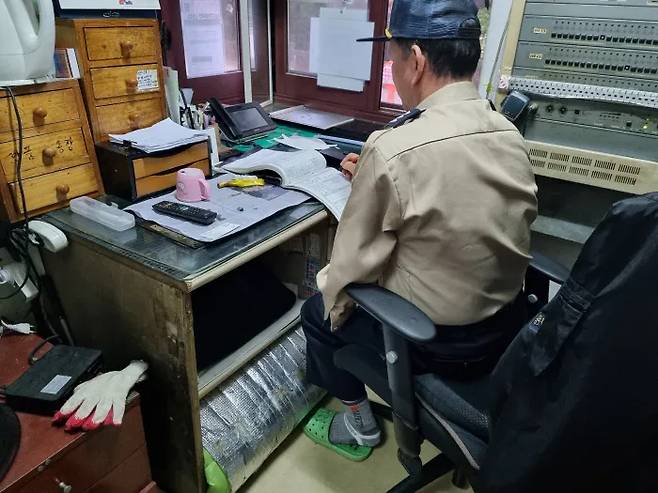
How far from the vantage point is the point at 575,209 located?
177cm

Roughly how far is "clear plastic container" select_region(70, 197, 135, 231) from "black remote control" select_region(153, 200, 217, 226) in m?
0.08

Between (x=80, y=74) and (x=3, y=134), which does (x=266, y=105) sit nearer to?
(x=80, y=74)

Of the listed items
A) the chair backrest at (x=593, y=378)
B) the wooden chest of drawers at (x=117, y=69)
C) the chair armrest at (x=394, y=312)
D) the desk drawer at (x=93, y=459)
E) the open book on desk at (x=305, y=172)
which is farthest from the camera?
the open book on desk at (x=305, y=172)

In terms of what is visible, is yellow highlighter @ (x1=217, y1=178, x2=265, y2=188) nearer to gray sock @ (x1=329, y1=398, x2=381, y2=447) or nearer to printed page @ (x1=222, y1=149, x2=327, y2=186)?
printed page @ (x1=222, y1=149, x2=327, y2=186)

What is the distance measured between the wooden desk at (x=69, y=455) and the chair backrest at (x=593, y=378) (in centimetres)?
82

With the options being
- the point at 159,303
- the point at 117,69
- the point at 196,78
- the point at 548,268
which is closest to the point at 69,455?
the point at 159,303

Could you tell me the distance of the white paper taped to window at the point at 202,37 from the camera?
6.03 feet

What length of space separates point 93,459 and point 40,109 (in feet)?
2.77

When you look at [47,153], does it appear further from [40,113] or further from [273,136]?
[273,136]

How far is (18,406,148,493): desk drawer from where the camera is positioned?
→ 0.92 metres

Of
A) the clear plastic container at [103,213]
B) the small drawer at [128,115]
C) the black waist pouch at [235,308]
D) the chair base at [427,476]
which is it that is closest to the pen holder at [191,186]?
the clear plastic container at [103,213]

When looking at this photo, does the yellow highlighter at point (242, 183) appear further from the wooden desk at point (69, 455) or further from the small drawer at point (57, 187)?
the wooden desk at point (69, 455)

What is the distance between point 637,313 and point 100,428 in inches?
40.5

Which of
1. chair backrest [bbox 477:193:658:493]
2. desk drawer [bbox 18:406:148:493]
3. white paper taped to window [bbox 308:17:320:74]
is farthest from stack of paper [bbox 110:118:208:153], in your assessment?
chair backrest [bbox 477:193:658:493]
